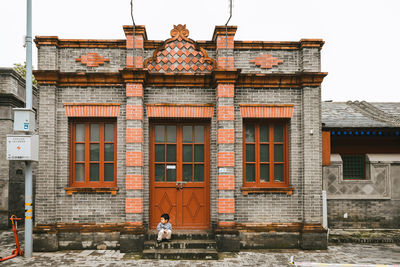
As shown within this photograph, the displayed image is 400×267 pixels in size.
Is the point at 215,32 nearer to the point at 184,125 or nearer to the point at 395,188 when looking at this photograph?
the point at 184,125

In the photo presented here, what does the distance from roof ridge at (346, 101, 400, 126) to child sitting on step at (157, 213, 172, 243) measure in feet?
24.6

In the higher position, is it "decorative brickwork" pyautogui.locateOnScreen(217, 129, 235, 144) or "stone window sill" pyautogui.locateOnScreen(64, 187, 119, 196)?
"decorative brickwork" pyautogui.locateOnScreen(217, 129, 235, 144)

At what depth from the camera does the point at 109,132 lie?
8.30 m

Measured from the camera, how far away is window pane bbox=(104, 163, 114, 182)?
8.25m

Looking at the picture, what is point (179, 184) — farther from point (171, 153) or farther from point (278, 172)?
point (278, 172)

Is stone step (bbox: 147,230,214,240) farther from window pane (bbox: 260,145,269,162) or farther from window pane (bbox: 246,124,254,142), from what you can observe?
window pane (bbox: 246,124,254,142)

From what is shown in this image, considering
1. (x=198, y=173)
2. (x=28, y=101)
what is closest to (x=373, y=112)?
(x=198, y=173)

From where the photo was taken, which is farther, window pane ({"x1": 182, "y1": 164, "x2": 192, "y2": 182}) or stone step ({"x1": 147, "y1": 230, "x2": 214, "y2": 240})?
window pane ({"x1": 182, "y1": 164, "x2": 192, "y2": 182})

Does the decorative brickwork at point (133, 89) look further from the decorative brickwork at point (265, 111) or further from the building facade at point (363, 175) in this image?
the building facade at point (363, 175)

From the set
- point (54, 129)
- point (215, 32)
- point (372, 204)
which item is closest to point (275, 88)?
point (215, 32)

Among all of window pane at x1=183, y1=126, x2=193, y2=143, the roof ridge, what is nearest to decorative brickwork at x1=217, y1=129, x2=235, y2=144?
window pane at x1=183, y1=126, x2=193, y2=143

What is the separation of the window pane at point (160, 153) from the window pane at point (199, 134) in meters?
0.92

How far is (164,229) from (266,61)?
16.6ft

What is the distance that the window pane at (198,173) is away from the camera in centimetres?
840
